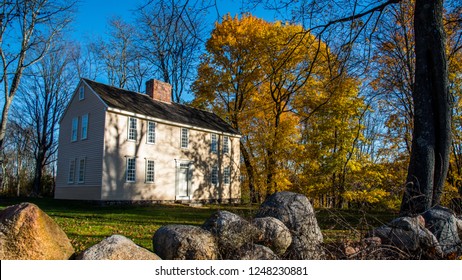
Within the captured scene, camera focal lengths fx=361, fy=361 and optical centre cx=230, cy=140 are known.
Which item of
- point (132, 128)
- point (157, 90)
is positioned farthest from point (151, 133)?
point (157, 90)

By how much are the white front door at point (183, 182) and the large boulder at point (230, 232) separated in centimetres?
1907

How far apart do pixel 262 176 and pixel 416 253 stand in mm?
19117

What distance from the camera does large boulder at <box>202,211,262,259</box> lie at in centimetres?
434

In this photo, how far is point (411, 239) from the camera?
4598 millimetres

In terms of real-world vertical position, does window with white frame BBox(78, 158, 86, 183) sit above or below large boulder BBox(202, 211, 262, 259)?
above

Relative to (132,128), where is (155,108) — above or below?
above

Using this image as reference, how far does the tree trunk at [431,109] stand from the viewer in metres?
7.11

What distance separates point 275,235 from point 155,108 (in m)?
19.8

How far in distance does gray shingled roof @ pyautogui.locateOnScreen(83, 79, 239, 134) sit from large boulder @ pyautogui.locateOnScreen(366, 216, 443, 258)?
A: 17.6 metres

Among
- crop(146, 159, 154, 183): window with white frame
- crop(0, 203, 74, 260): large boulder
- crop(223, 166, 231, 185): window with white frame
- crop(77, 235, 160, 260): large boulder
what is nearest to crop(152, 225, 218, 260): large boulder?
crop(77, 235, 160, 260): large boulder

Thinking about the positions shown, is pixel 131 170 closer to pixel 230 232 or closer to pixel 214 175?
pixel 214 175

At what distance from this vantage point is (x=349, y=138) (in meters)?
21.3

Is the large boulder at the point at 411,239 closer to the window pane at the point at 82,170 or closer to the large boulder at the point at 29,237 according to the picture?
the large boulder at the point at 29,237

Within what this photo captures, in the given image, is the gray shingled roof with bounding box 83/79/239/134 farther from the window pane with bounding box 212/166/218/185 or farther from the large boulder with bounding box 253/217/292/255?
the large boulder with bounding box 253/217/292/255
